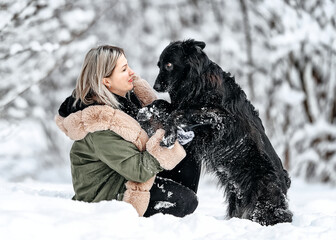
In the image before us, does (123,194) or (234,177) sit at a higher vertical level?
(234,177)

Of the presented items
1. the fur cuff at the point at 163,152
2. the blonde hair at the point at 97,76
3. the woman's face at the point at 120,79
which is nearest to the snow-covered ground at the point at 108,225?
the fur cuff at the point at 163,152

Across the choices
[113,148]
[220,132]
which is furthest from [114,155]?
[220,132]

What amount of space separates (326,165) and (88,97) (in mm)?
4974

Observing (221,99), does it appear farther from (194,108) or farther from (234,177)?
(234,177)

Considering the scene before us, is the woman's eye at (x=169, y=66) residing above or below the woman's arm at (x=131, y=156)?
above

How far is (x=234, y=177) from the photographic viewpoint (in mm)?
2684

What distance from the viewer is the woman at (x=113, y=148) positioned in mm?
2234

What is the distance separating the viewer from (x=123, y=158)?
87.4 inches

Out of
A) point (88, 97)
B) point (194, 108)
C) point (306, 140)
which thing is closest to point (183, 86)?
point (194, 108)

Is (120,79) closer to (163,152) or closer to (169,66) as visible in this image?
(169,66)

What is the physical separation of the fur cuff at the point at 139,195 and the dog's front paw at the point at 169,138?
0.22 m

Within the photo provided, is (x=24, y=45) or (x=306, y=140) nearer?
(x=306, y=140)

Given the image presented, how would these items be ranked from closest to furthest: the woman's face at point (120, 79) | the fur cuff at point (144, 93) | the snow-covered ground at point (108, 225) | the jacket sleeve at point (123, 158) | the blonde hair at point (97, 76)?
the snow-covered ground at point (108, 225), the jacket sleeve at point (123, 158), the blonde hair at point (97, 76), the woman's face at point (120, 79), the fur cuff at point (144, 93)

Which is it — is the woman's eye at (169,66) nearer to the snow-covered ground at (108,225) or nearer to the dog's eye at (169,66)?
the dog's eye at (169,66)
